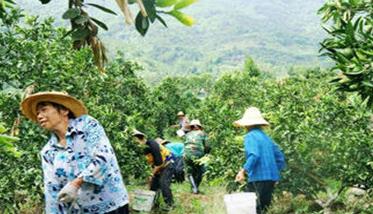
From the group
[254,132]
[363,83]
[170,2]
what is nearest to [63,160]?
[363,83]

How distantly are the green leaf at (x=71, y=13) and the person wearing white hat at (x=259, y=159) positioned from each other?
416 cm

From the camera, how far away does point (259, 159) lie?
5977 mm

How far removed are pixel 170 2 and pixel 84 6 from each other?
0.58m

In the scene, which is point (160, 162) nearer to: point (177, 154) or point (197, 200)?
point (197, 200)

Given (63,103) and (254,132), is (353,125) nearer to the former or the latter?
(254,132)

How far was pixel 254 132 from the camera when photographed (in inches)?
239

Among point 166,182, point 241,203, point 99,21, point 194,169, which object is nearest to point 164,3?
point 99,21

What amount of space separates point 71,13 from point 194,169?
8623mm

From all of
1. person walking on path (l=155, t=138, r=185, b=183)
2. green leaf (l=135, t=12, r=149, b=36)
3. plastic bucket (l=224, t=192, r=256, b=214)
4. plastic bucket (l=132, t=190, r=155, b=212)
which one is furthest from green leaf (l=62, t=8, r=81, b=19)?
person walking on path (l=155, t=138, r=185, b=183)

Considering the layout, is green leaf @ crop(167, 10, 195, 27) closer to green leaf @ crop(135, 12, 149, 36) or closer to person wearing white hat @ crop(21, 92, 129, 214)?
green leaf @ crop(135, 12, 149, 36)

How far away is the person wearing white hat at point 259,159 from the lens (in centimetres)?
597

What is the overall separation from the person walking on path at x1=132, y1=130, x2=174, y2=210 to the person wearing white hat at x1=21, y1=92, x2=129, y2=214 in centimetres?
456

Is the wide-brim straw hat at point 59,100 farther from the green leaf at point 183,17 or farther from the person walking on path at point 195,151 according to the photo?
the person walking on path at point 195,151

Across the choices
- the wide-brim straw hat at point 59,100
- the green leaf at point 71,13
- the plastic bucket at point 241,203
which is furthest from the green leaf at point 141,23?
the plastic bucket at point 241,203
